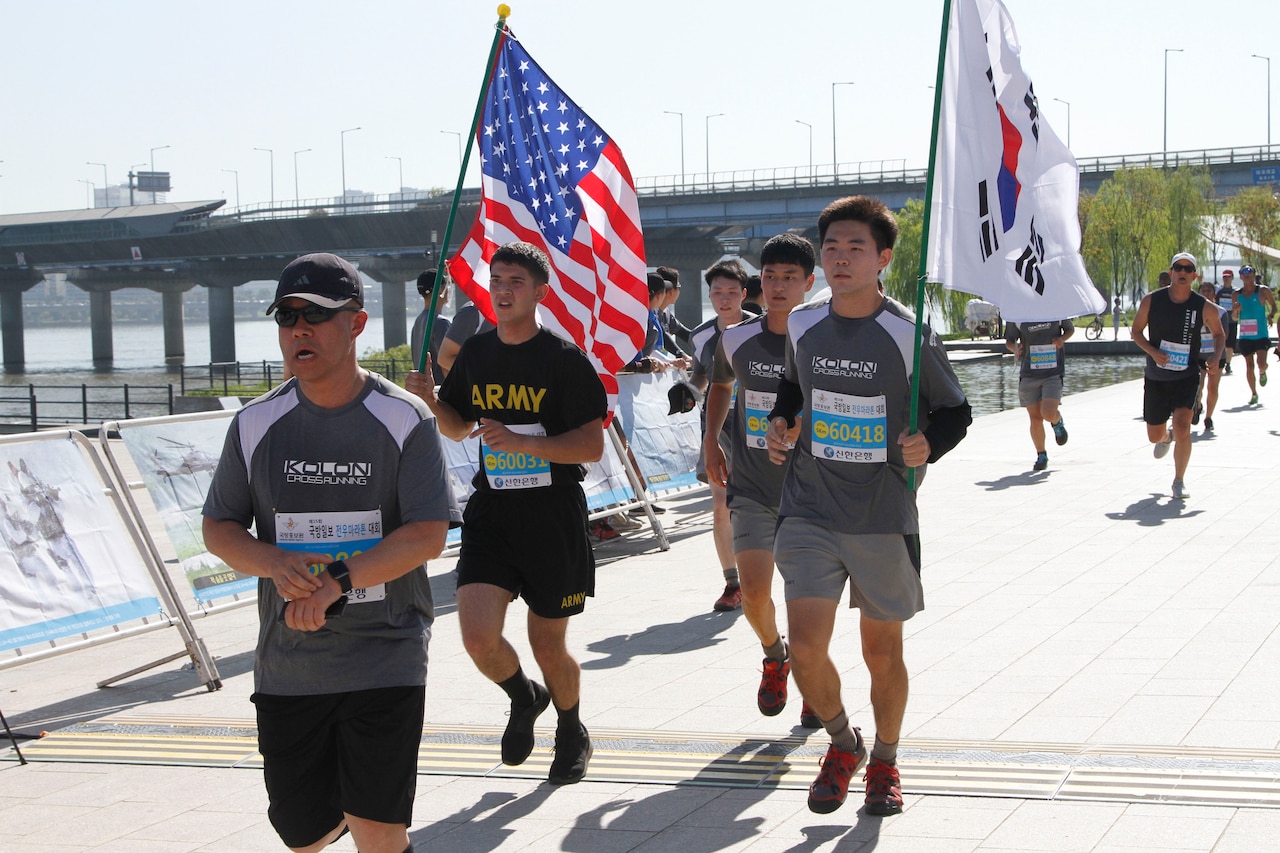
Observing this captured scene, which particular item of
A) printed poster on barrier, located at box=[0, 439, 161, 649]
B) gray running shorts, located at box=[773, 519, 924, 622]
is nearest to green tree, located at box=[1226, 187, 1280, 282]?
printed poster on barrier, located at box=[0, 439, 161, 649]

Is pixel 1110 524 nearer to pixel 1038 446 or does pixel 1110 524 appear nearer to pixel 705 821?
pixel 1038 446

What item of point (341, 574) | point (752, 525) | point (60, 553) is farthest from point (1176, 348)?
point (341, 574)

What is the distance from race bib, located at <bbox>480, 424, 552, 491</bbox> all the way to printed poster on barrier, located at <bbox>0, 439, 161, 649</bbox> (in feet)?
8.95

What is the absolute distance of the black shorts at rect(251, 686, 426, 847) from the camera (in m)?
3.73

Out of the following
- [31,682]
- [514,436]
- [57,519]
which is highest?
[514,436]

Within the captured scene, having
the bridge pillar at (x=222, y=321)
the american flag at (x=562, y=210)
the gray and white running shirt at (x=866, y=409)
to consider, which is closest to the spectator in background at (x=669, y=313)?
the american flag at (x=562, y=210)

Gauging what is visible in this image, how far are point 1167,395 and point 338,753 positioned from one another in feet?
33.5

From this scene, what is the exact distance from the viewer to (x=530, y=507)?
552 centimetres

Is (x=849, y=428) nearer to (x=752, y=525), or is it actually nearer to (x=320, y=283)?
(x=752, y=525)

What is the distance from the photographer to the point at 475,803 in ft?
17.1

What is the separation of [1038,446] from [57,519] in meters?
10.3

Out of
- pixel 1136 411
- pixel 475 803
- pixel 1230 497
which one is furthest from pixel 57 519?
pixel 1136 411

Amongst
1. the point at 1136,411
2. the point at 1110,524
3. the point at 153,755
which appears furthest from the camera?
the point at 1136,411

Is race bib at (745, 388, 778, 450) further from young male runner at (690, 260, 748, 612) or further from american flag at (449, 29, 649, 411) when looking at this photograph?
young male runner at (690, 260, 748, 612)
